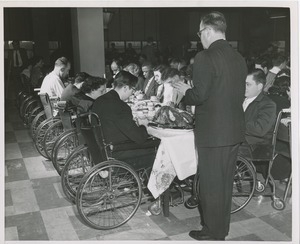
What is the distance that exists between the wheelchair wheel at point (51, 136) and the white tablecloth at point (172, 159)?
1.60 m

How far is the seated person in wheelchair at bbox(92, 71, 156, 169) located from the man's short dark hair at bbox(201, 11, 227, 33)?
2.88 ft

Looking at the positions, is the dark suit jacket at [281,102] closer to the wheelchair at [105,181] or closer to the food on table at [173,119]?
the food on table at [173,119]

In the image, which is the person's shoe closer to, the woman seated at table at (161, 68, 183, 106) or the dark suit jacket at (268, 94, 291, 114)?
the dark suit jacket at (268, 94, 291, 114)

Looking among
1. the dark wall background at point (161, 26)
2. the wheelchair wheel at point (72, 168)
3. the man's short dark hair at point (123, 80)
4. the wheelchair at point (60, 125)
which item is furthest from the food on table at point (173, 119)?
the dark wall background at point (161, 26)

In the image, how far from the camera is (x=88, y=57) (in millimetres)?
6152

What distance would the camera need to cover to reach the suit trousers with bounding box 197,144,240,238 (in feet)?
7.21

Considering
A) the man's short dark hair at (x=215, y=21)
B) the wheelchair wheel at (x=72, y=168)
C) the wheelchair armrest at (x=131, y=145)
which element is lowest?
the wheelchair wheel at (x=72, y=168)

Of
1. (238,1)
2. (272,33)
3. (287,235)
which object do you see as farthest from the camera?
(272,33)

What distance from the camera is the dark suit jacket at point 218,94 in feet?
6.80

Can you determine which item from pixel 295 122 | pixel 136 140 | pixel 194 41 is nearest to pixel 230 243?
pixel 295 122

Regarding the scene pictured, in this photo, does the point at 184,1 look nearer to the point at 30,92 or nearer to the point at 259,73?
the point at 259,73

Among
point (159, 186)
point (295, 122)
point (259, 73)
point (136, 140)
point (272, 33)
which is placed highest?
point (272, 33)

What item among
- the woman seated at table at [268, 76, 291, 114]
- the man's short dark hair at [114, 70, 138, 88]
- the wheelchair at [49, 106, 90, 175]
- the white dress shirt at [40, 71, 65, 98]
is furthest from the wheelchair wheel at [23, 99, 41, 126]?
the woman seated at table at [268, 76, 291, 114]

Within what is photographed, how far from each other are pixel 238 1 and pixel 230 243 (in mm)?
1377
